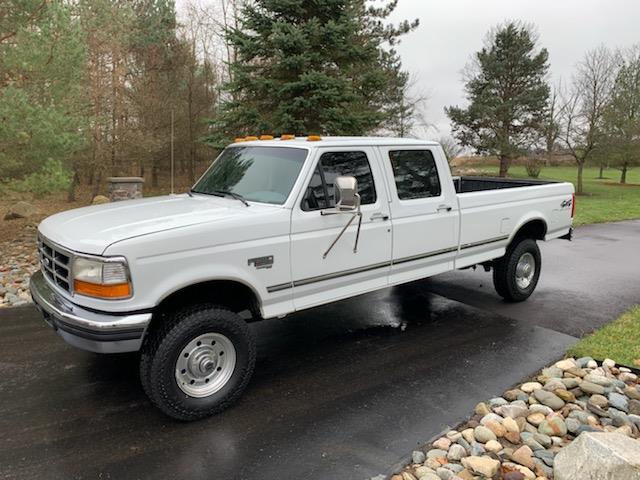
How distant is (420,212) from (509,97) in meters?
28.8

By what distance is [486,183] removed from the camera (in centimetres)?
738

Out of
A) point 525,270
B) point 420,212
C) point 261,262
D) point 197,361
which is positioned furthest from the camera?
point 525,270

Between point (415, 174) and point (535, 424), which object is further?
point (415, 174)

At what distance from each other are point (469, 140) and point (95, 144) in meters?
23.1

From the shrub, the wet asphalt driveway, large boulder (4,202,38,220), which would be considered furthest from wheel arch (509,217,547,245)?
large boulder (4,202,38,220)

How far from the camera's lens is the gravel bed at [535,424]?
3010 mm

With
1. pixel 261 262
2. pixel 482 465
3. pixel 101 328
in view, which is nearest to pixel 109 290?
pixel 101 328

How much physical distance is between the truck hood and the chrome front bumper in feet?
1.40

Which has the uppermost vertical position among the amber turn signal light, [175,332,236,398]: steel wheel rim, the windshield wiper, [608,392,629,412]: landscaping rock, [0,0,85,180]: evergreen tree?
[0,0,85,180]: evergreen tree

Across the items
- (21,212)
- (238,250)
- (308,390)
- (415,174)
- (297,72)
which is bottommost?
(308,390)

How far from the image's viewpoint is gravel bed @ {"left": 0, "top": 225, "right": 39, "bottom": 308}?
6.34m

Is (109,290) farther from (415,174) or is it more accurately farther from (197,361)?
(415,174)

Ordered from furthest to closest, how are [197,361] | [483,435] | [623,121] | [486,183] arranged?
[623,121] → [486,183] → [197,361] → [483,435]

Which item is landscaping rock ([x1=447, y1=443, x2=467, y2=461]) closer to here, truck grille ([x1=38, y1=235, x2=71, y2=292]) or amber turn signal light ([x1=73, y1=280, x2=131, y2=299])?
amber turn signal light ([x1=73, y1=280, x2=131, y2=299])
